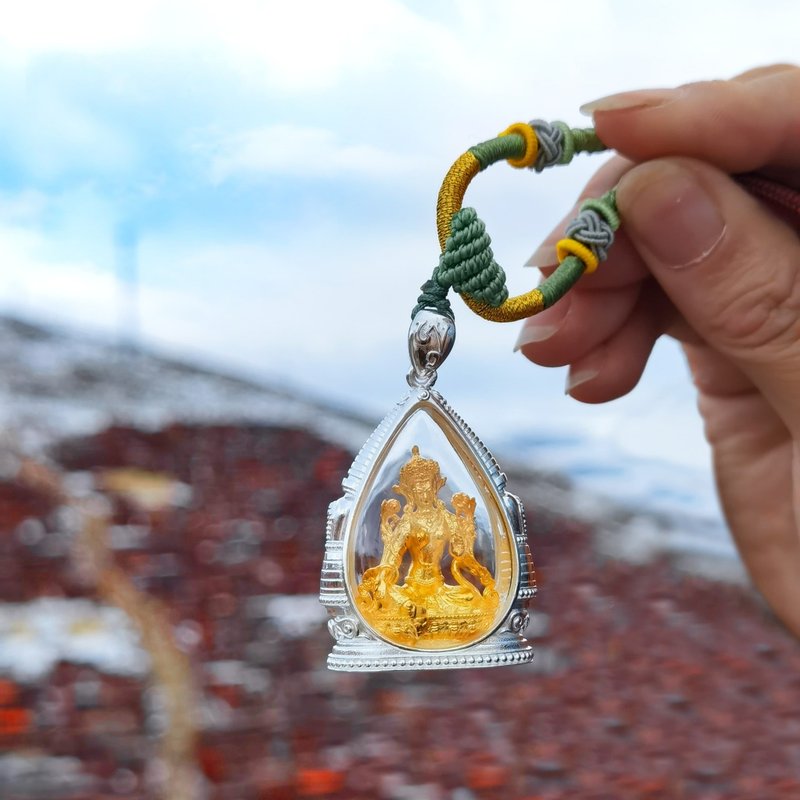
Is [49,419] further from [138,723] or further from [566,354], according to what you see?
[566,354]

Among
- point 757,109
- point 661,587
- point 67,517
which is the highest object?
point 757,109

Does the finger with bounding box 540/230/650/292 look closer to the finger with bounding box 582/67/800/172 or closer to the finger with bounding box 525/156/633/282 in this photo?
the finger with bounding box 525/156/633/282

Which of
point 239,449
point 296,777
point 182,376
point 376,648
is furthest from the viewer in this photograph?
point 182,376

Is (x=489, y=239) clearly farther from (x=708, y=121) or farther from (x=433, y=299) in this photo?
(x=708, y=121)

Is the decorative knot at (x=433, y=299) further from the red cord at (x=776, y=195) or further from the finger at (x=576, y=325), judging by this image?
the red cord at (x=776, y=195)

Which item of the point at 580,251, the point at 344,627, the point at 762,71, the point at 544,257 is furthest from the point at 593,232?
the point at 344,627

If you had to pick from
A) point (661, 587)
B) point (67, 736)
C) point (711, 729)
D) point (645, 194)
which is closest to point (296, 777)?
point (67, 736)

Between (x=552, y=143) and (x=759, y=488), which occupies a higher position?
(x=552, y=143)
